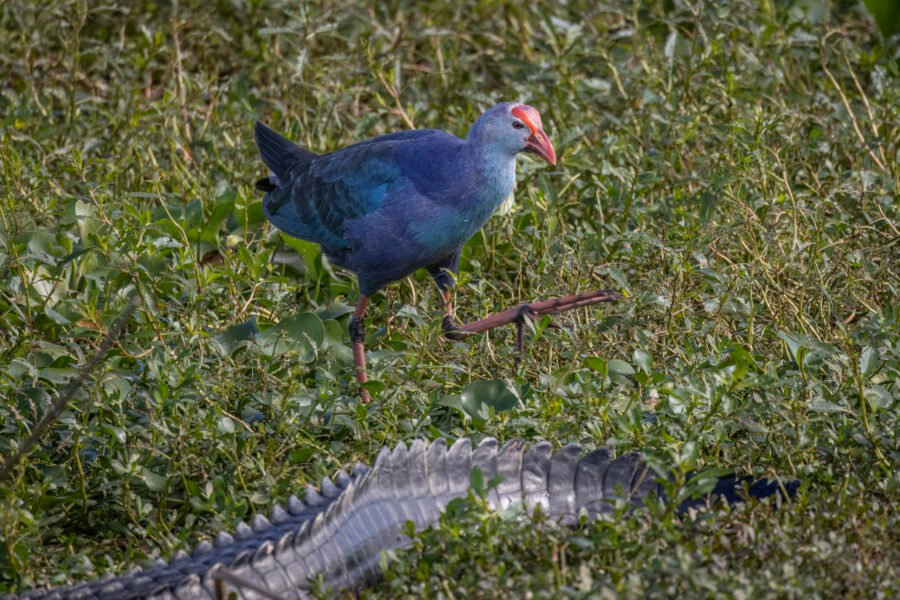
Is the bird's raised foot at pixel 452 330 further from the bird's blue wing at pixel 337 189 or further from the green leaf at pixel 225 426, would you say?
the green leaf at pixel 225 426

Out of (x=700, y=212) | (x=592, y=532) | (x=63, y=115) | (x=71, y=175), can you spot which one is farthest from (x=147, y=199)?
(x=592, y=532)

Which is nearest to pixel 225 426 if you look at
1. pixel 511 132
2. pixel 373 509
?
pixel 373 509

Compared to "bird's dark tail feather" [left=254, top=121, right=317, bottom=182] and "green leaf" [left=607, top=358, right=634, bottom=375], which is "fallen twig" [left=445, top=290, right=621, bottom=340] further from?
"bird's dark tail feather" [left=254, top=121, right=317, bottom=182]

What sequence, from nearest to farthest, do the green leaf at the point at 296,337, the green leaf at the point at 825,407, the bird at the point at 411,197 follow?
1. the green leaf at the point at 825,407
2. the green leaf at the point at 296,337
3. the bird at the point at 411,197

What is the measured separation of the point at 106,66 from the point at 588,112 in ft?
8.15

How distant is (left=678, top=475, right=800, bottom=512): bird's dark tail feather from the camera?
2.97 m

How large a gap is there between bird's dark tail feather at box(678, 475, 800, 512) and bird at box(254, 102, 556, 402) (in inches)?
47.9

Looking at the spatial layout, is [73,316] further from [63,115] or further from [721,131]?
[721,131]

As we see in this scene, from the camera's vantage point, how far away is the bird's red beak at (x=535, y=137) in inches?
154

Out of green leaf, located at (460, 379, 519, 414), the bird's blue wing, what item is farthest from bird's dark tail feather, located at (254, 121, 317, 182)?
green leaf, located at (460, 379, 519, 414)

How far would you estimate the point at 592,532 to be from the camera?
2771 millimetres

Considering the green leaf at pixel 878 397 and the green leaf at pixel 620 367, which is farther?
the green leaf at pixel 620 367

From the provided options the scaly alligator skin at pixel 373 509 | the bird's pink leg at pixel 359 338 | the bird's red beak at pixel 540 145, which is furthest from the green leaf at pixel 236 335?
the bird's red beak at pixel 540 145

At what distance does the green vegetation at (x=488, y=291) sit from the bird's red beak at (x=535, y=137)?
0.44 metres
